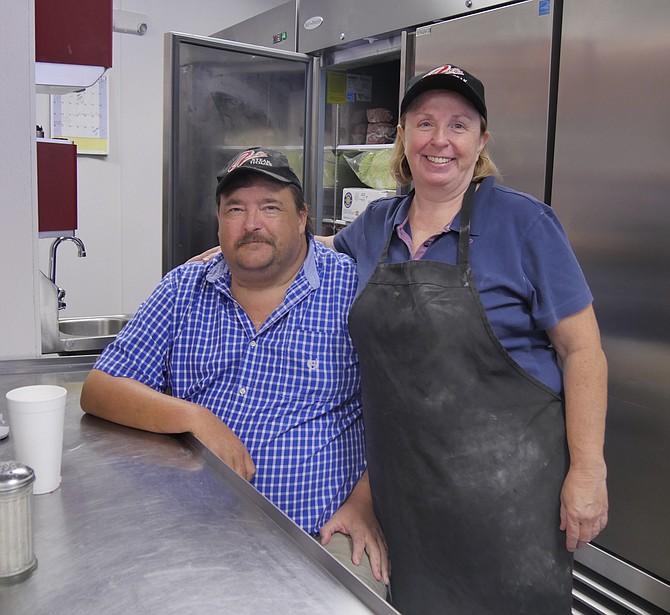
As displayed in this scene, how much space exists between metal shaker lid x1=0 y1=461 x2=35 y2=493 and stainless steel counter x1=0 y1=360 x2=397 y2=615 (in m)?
0.13

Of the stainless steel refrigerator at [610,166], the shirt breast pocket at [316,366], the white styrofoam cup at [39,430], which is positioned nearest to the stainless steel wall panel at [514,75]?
the stainless steel refrigerator at [610,166]

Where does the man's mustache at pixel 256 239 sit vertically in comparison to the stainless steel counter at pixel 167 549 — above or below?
above

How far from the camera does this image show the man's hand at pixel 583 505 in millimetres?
1457

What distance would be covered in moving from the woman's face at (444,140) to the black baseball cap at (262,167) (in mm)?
319

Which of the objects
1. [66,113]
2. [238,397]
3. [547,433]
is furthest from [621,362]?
[66,113]

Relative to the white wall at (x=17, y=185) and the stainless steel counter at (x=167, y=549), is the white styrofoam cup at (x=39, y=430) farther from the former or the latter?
the white wall at (x=17, y=185)

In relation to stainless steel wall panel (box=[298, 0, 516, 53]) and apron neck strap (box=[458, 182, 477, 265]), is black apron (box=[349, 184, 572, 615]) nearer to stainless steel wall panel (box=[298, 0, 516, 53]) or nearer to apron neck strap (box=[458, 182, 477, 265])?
apron neck strap (box=[458, 182, 477, 265])

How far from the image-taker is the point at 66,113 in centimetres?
479

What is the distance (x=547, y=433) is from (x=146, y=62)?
440 cm

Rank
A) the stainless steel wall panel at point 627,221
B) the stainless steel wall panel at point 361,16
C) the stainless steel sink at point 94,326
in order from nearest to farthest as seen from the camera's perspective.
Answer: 1. the stainless steel wall panel at point 627,221
2. the stainless steel wall panel at point 361,16
3. the stainless steel sink at point 94,326

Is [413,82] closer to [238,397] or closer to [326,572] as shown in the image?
[238,397]

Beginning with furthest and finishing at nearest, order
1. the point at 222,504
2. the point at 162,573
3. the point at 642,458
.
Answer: the point at 642,458, the point at 222,504, the point at 162,573

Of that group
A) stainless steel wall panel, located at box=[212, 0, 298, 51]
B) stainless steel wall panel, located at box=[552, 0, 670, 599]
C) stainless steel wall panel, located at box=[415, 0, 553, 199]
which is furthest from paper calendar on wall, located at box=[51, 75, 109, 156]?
stainless steel wall panel, located at box=[552, 0, 670, 599]

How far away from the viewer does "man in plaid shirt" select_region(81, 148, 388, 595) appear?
160cm
